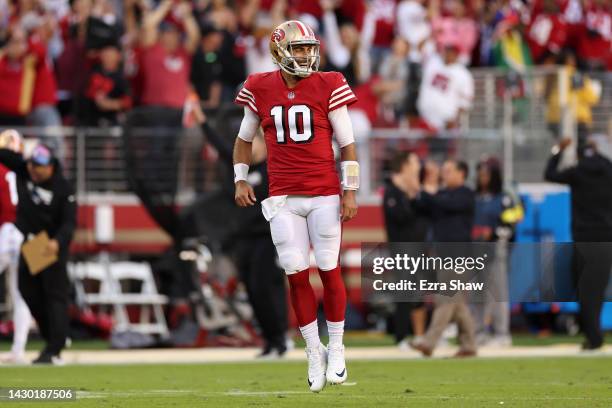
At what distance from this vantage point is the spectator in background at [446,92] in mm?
19594

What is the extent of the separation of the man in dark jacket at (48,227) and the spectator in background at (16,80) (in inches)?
179

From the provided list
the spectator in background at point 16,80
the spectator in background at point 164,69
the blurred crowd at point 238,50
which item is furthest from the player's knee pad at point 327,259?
the spectator in background at point 164,69

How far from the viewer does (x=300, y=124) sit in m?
9.87

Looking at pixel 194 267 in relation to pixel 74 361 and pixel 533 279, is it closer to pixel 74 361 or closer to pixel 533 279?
pixel 74 361

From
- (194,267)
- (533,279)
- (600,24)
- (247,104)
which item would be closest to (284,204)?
(247,104)

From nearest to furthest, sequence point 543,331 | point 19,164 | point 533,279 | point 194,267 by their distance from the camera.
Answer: point 533,279 → point 19,164 → point 194,267 → point 543,331

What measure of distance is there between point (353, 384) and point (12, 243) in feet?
16.9

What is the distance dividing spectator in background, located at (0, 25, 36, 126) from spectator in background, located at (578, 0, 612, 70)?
767 centimetres

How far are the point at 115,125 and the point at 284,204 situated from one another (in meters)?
9.57

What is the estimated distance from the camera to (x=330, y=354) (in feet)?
32.3

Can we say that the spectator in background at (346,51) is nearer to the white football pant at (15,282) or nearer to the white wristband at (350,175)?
the white football pant at (15,282)

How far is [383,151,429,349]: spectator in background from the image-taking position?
51.8ft

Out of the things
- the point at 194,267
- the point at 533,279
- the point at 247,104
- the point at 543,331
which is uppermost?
the point at 247,104

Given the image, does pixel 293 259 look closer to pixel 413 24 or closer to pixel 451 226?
pixel 451 226
